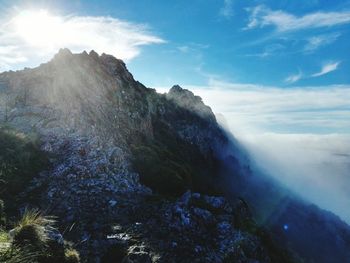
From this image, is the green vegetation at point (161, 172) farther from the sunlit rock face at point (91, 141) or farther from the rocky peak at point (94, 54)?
the rocky peak at point (94, 54)

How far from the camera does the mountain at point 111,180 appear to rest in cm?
3005

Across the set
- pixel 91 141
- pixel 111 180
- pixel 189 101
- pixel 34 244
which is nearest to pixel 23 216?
pixel 34 244

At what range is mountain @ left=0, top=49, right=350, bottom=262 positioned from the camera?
98.6 ft

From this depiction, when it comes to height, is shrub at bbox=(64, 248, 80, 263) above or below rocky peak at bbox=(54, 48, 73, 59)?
below

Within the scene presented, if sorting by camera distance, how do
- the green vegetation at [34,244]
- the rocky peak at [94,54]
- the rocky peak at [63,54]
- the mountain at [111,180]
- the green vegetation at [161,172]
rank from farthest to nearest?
the rocky peak at [94,54] → the rocky peak at [63,54] → the green vegetation at [161,172] → the mountain at [111,180] → the green vegetation at [34,244]

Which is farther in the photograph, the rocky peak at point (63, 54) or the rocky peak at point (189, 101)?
the rocky peak at point (189, 101)

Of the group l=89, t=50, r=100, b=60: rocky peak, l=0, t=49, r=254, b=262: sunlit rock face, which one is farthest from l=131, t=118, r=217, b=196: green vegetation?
l=89, t=50, r=100, b=60: rocky peak

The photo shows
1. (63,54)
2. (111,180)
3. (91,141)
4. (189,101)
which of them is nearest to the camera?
(111,180)

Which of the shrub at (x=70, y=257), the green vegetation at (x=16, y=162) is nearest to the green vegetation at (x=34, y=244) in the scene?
the shrub at (x=70, y=257)

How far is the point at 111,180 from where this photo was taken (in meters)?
40.4

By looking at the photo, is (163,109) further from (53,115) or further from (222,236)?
(222,236)

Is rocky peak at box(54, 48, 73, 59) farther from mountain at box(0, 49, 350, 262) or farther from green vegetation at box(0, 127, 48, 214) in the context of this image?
green vegetation at box(0, 127, 48, 214)

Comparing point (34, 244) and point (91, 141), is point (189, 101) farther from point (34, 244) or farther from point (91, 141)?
point (34, 244)

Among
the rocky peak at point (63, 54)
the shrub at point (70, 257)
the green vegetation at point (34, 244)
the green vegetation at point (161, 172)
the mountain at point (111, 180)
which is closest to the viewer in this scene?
the green vegetation at point (34, 244)
